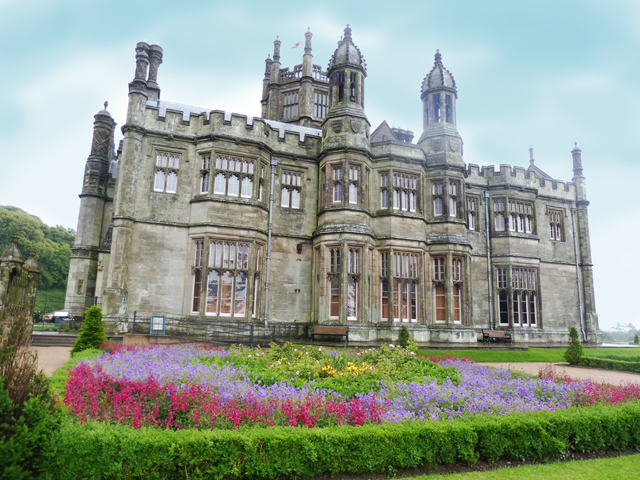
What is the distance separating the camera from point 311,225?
22.2 m

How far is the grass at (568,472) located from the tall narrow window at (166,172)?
1762 cm

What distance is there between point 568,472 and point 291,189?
17857 millimetres

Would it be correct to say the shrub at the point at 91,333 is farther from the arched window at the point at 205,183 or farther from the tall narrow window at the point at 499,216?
the tall narrow window at the point at 499,216

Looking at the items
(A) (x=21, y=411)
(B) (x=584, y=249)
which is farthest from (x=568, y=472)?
(B) (x=584, y=249)

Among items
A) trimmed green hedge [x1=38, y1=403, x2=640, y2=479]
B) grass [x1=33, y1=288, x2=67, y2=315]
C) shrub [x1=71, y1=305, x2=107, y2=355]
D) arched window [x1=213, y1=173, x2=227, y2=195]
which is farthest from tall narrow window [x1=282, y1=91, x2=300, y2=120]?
grass [x1=33, y1=288, x2=67, y2=315]

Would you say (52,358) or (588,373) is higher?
(52,358)

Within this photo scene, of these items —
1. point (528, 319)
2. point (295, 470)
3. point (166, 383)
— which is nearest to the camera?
point (295, 470)

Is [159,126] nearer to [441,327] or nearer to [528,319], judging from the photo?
[441,327]

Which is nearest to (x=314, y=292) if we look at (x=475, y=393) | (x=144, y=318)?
(x=144, y=318)

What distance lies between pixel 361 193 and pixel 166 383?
15.4 m

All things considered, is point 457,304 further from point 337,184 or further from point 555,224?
point 555,224

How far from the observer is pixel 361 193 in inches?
851

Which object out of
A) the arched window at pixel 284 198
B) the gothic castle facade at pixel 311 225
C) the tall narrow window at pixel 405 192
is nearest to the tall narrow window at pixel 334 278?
the gothic castle facade at pixel 311 225

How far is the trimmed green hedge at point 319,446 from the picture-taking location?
5113 millimetres
